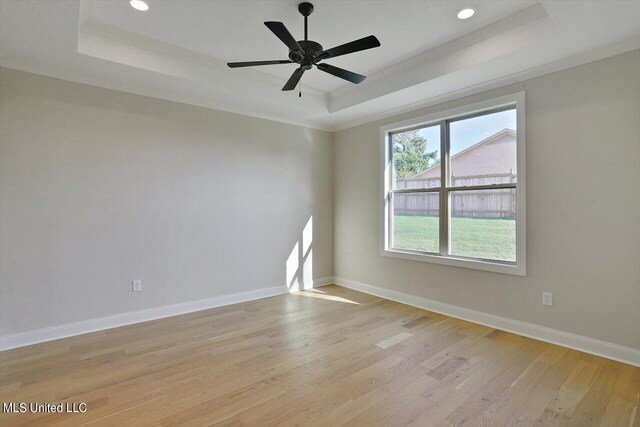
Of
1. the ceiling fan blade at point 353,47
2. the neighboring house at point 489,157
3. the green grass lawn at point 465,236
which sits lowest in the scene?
the green grass lawn at point 465,236

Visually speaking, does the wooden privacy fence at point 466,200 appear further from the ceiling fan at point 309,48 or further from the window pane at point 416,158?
the ceiling fan at point 309,48

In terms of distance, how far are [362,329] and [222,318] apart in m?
1.63

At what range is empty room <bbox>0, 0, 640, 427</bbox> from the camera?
222 cm

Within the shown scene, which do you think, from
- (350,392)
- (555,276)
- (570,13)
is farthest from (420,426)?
(570,13)

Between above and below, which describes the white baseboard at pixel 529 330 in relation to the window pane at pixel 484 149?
below

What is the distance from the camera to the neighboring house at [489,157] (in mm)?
3311

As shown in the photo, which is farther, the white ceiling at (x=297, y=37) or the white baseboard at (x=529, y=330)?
the white baseboard at (x=529, y=330)

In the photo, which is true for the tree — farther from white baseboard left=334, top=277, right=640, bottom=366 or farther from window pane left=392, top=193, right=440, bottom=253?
white baseboard left=334, top=277, right=640, bottom=366

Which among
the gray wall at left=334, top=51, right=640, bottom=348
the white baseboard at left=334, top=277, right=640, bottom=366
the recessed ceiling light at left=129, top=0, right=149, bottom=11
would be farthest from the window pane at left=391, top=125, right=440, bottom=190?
the recessed ceiling light at left=129, top=0, right=149, bottom=11

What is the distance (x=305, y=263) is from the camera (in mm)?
5012

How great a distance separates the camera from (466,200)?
146 inches

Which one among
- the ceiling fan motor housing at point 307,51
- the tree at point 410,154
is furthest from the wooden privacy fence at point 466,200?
the ceiling fan motor housing at point 307,51

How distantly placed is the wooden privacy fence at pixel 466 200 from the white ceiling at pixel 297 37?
3.32 feet

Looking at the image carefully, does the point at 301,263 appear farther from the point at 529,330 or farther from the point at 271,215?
the point at 529,330
